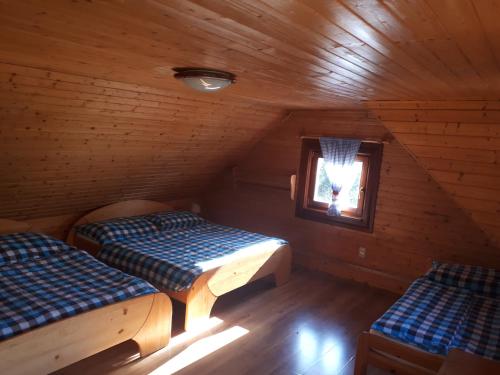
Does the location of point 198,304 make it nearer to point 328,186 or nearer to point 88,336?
point 88,336

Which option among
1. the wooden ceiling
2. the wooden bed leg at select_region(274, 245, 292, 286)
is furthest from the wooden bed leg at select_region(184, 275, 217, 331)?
the wooden ceiling

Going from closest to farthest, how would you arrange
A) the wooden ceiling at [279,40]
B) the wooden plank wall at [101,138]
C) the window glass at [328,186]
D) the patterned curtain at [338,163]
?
the wooden ceiling at [279,40]
the wooden plank wall at [101,138]
the patterned curtain at [338,163]
the window glass at [328,186]

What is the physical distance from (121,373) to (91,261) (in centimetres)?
105

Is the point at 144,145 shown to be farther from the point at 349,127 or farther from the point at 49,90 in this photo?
the point at 349,127

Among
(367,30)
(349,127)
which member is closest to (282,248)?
(349,127)

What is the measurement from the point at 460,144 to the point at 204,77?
193 cm

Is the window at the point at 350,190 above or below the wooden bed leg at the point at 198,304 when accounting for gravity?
above

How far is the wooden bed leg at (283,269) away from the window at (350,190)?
0.66 meters

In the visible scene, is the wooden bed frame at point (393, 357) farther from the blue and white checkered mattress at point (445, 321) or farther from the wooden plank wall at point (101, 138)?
the wooden plank wall at point (101, 138)

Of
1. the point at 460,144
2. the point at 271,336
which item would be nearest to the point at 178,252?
the point at 271,336

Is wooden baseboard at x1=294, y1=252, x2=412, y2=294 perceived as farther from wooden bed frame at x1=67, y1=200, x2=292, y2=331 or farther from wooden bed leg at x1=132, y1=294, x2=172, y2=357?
wooden bed leg at x1=132, y1=294, x2=172, y2=357

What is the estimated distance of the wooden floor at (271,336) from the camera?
2.69 m

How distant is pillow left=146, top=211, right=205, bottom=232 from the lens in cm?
448

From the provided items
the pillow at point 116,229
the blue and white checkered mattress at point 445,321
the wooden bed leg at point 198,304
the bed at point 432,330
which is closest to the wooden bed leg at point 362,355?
the bed at point 432,330
